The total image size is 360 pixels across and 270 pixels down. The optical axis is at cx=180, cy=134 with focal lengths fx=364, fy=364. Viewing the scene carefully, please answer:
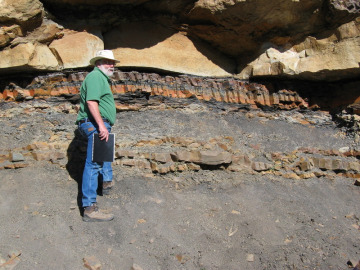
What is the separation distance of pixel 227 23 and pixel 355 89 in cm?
271

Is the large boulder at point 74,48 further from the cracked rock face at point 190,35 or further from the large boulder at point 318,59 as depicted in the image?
the large boulder at point 318,59

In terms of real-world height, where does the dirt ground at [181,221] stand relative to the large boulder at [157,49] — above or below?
below

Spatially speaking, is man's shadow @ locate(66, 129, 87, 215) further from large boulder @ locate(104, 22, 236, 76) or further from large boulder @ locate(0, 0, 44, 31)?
A: large boulder @ locate(0, 0, 44, 31)

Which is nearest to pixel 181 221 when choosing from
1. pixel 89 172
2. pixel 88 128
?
pixel 89 172

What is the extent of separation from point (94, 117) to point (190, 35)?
3634 mm

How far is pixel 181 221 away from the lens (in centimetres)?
408

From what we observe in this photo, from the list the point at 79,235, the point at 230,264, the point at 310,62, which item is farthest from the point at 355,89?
the point at 79,235

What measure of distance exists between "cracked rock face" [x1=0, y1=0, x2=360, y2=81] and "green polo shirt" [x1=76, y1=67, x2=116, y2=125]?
2.26 metres

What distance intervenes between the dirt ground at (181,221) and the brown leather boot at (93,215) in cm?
6

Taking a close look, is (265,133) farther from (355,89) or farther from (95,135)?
(95,135)

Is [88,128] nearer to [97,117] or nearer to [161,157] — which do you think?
[97,117]

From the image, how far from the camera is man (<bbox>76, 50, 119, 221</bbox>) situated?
3.90 metres

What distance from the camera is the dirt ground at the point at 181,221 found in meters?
3.46

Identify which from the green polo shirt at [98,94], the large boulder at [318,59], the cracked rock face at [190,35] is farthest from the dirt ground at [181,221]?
the large boulder at [318,59]
